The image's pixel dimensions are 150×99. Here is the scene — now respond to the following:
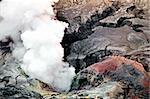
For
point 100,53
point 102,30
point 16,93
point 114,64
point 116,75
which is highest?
point 102,30

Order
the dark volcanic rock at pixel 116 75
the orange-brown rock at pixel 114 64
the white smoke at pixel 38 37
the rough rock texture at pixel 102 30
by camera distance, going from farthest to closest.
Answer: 1. the rough rock texture at pixel 102 30
2. the white smoke at pixel 38 37
3. the orange-brown rock at pixel 114 64
4. the dark volcanic rock at pixel 116 75

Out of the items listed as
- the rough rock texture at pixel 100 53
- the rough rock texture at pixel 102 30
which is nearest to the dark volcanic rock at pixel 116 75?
the rough rock texture at pixel 100 53

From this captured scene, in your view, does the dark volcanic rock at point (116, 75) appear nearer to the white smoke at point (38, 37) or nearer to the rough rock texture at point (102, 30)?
the white smoke at point (38, 37)

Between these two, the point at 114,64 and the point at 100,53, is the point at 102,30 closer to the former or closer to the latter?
the point at 100,53

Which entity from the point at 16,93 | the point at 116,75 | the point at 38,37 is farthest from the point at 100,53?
the point at 16,93

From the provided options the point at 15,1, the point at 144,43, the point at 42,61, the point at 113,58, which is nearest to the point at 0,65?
the point at 42,61

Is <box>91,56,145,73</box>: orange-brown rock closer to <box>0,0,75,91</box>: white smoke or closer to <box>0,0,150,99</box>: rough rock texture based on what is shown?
<box>0,0,150,99</box>: rough rock texture

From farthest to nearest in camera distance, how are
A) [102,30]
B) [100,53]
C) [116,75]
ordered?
[102,30]
[100,53]
[116,75]

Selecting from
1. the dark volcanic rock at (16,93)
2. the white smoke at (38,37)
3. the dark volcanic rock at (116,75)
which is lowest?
the dark volcanic rock at (16,93)
